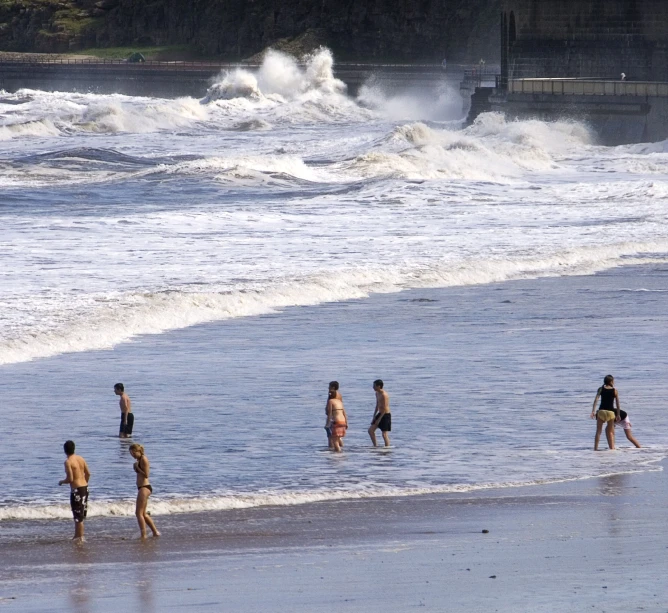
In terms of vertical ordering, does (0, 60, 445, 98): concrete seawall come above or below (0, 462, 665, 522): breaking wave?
above

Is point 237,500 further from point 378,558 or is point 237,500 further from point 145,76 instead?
point 145,76

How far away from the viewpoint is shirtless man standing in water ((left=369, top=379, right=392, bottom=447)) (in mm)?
12516

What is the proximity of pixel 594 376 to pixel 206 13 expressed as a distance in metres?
108

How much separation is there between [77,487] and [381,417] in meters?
3.48

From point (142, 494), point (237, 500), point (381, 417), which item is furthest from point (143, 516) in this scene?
point (381, 417)

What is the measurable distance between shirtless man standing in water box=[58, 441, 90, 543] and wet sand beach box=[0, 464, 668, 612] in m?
0.14

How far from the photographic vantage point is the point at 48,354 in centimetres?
1677

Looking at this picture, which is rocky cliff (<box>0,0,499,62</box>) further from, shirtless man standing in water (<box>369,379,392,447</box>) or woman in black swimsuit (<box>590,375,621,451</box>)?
shirtless man standing in water (<box>369,379,392,447</box>)

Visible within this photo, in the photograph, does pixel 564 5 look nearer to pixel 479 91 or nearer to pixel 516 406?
pixel 479 91

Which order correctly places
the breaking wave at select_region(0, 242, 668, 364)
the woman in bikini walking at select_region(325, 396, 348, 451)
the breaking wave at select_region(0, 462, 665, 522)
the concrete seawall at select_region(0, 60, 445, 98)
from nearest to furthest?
1. the breaking wave at select_region(0, 462, 665, 522)
2. the woman in bikini walking at select_region(325, 396, 348, 451)
3. the breaking wave at select_region(0, 242, 668, 364)
4. the concrete seawall at select_region(0, 60, 445, 98)

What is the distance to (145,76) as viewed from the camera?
3691 inches

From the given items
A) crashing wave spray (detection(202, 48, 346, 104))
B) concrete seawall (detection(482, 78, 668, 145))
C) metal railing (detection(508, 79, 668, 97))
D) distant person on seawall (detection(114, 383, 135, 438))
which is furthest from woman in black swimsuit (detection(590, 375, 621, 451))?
crashing wave spray (detection(202, 48, 346, 104))

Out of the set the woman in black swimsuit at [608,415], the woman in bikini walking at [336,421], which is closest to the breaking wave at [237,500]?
the woman in black swimsuit at [608,415]

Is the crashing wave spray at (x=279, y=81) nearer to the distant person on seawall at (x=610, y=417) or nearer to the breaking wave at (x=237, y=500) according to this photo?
the distant person on seawall at (x=610, y=417)
